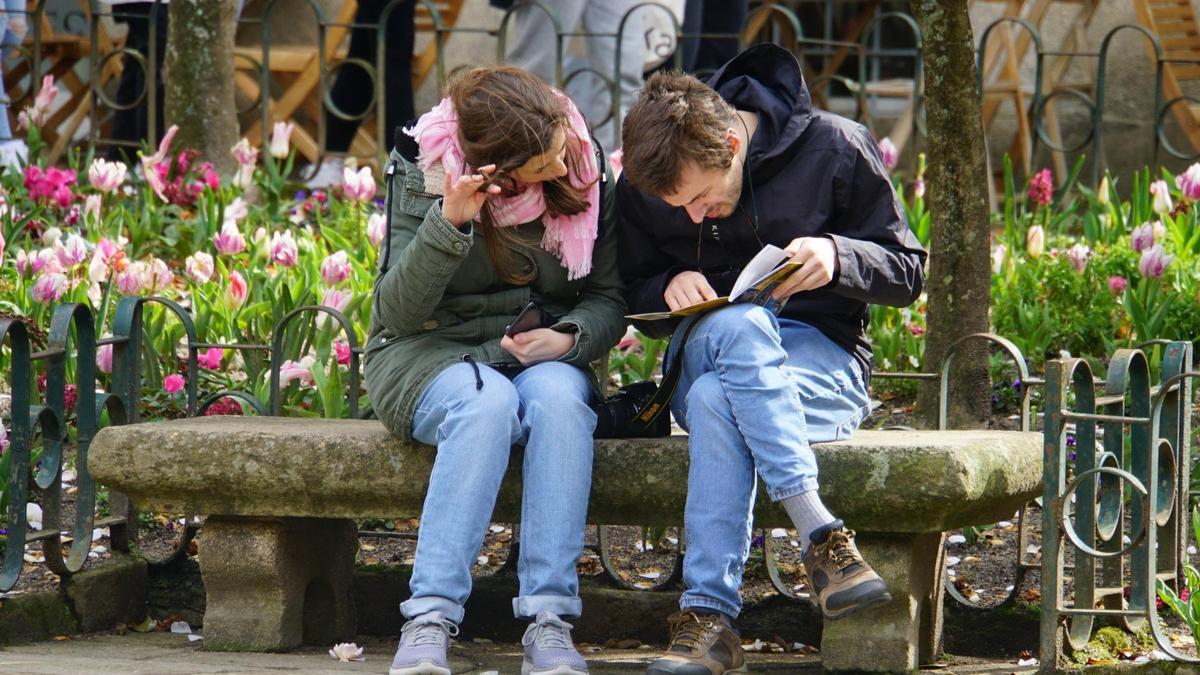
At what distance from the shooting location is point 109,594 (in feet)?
11.9

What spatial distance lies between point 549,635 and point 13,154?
453cm

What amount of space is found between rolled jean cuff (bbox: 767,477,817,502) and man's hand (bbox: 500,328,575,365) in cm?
56

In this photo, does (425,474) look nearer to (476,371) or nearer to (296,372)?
Result: (476,371)

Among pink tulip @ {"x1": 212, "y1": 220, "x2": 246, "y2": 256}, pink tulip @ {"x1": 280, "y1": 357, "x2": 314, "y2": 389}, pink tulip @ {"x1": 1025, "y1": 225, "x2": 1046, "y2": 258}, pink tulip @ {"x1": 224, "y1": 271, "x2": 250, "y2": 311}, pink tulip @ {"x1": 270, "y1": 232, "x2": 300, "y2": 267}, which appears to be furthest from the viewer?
pink tulip @ {"x1": 1025, "y1": 225, "x2": 1046, "y2": 258}

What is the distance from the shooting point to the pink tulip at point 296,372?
404 centimetres

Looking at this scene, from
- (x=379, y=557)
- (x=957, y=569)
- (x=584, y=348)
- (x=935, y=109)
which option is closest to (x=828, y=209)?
(x=584, y=348)

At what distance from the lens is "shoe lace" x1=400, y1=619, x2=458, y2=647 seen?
284 cm

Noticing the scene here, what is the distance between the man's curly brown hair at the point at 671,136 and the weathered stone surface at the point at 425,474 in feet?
1.66

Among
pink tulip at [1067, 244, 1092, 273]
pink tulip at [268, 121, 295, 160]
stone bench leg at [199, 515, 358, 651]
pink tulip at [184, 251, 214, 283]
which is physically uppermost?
pink tulip at [268, 121, 295, 160]

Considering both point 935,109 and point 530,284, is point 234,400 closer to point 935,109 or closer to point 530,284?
point 530,284

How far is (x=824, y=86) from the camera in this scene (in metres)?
9.36

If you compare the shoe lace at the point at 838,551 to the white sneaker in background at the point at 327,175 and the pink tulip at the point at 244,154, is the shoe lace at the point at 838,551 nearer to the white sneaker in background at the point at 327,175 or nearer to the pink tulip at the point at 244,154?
the pink tulip at the point at 244,154

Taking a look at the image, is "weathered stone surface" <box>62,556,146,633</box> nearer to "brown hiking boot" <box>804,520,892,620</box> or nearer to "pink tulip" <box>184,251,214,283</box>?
"pink tulip" <box>184,251,214,283</box>

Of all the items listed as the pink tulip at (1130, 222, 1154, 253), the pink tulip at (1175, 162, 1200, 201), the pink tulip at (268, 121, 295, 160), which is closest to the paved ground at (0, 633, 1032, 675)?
the pink tulip at (1130, 222, 1154, 253)
